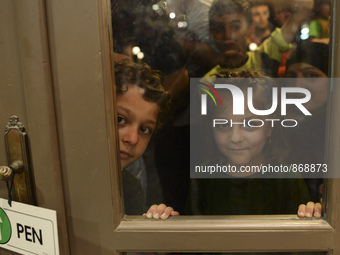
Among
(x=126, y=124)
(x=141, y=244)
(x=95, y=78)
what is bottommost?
(x=141, y=244)

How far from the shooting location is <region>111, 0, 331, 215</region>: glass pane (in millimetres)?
748

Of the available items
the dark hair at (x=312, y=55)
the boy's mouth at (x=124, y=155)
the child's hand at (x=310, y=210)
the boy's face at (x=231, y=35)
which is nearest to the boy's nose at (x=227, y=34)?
the boy's face at (x=231, y=35)

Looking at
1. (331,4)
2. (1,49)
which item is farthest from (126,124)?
(331,4)

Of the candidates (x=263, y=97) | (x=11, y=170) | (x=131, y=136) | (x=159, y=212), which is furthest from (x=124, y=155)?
(x=263, y=97)

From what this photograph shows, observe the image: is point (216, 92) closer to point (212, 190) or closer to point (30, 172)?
point (212, 190)

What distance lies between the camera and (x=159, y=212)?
849 mm

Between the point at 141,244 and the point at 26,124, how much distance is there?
1.57 ft

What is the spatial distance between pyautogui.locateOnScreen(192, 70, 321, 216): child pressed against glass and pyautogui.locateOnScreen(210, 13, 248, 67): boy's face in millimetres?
44

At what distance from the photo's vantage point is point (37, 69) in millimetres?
755

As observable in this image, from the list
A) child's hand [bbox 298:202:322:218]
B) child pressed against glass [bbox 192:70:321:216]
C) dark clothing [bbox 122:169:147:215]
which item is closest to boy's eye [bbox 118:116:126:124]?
dark clothing [bbox 122:169:147:215]

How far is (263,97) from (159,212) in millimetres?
452

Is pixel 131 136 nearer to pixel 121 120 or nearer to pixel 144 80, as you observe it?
pixel 121 120

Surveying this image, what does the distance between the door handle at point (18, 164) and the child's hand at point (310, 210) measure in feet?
2.59

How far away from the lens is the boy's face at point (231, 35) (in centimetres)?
75
